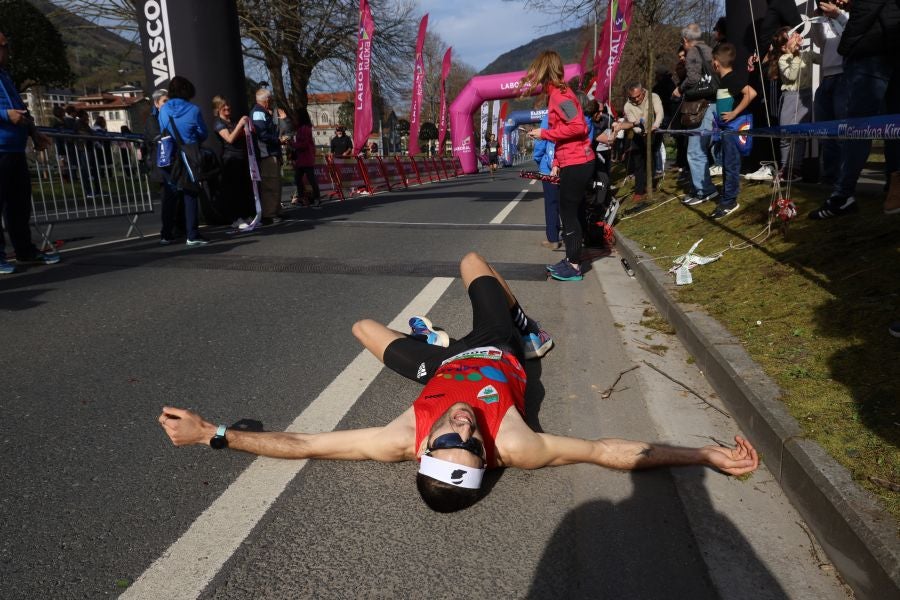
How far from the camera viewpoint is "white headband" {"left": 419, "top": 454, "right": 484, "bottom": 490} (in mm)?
2402

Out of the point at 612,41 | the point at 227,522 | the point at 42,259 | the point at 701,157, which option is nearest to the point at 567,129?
the point at 701,157

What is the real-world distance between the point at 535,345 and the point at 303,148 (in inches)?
457

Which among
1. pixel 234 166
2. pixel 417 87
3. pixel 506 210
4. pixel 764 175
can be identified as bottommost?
pixel 506 210

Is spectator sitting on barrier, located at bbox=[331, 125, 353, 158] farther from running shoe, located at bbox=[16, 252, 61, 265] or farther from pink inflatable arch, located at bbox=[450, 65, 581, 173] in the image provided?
running shoe, located at bbox=[16, 252, 61, 265]

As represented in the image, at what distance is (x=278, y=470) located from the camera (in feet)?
8.96

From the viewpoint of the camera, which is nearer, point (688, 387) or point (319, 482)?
point (319, 482)

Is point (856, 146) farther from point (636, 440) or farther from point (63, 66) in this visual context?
point (63, 66)

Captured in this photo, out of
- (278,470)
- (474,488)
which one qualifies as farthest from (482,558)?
(278,470)

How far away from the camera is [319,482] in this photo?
2645 mm

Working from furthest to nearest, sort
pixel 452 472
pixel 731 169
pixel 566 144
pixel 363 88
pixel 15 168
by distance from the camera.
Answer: pixel 363 88, pixel 731 169, pixel 15 168, pixel 566 144, pixel 452 472

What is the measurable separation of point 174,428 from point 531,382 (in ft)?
6.55

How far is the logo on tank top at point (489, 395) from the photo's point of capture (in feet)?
9.18

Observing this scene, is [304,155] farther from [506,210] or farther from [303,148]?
[506,210]

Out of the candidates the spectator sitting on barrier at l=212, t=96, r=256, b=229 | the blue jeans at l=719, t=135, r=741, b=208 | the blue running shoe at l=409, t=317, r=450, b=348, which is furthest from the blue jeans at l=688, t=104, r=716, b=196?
the spectator sitting on barrier at l=212, t=96, r=256, b=229
